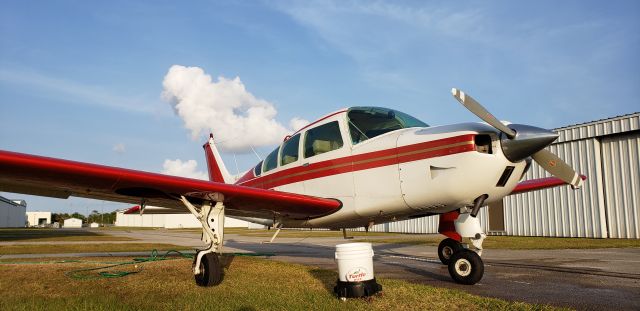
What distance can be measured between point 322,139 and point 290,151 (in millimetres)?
1062

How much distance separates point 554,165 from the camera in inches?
285

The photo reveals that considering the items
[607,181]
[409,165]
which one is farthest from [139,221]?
[409,165]

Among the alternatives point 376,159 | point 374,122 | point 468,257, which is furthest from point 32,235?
point 468,257

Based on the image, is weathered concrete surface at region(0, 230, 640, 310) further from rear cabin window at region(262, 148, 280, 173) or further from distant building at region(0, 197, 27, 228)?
distant building at region(0, 197, 27, 228)

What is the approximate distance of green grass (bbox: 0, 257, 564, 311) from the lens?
16.6 ft

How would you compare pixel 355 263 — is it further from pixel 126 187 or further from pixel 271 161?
pixel 271 161

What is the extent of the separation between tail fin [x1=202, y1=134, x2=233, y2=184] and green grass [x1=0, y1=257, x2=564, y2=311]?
5.99m

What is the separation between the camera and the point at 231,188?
693cm

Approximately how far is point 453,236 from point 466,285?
5.40ft

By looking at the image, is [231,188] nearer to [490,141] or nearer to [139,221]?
[490,141]

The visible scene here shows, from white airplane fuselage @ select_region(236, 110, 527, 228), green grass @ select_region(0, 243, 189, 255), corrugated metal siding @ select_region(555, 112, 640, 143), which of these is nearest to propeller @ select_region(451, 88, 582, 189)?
white airplane fuselage @ select_region(236, 110, 527, 228)

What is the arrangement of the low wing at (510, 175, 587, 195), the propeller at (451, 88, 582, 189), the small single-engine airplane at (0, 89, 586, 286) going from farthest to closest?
the low wing at (510, 175, 587, 195), the small single-engine airplane at (0, 89, 586, 286), the propeller at (451, 88, 582, 189)

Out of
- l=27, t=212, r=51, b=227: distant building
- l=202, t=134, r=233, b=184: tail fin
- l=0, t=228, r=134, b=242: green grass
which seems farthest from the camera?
l=27, t=212, r=51, b=227: distant building

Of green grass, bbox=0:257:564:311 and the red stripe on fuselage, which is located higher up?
the red stripe on fuselage
